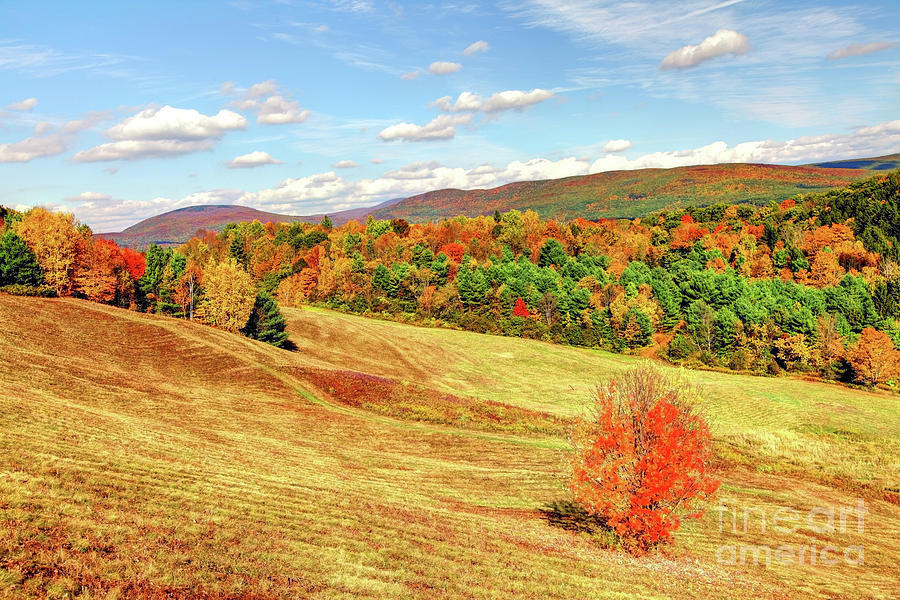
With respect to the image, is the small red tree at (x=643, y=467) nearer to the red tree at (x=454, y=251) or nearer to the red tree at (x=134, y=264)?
the red tree at (x=134, y=264)

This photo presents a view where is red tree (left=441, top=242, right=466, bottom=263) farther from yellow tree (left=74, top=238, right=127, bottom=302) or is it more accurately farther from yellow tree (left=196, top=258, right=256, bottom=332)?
yellow tree (left=74, top=238, right=127, bottom=302)

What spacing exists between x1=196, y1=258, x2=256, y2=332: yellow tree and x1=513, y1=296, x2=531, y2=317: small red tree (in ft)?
200

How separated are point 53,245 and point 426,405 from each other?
210 ft

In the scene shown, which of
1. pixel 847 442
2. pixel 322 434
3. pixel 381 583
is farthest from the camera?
pixel 847 442

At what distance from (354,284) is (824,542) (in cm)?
11698

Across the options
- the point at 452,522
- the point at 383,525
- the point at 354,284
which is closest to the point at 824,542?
the point at 452,522

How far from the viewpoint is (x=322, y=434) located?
40656 millimetres

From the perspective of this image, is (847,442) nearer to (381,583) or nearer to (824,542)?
(824,542)

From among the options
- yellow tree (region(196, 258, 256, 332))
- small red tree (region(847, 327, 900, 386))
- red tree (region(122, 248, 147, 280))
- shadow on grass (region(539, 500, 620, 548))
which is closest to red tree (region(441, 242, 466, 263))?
red tree (region(122, 248, 147, 280))

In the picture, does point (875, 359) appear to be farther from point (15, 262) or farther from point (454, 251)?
point (15, 262)

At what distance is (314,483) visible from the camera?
27.5 m

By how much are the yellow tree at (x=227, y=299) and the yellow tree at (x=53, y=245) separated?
70.0 feet

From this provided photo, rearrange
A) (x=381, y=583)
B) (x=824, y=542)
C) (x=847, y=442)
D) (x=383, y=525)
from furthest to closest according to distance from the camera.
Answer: (x=847, y=442), (x=824, y=542), (x=383, y=525), (x=381, y=583)

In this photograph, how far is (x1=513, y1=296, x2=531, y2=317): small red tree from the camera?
121250 mm
